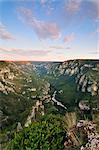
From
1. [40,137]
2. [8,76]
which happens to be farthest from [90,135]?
[8,76]

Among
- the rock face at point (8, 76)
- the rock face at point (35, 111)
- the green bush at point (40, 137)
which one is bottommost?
the green bush at point (40, 137)

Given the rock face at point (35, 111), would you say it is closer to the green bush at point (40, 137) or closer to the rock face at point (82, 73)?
the green bush at point (40, 137)

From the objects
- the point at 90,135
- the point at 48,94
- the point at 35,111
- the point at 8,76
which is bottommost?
the point at 90,135

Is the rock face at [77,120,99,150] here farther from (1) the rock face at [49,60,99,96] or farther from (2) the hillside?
(1) the rock face at [49,60,99,96]

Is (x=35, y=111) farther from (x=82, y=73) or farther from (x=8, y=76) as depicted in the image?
(x=82, y=73)

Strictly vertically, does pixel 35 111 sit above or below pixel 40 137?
above

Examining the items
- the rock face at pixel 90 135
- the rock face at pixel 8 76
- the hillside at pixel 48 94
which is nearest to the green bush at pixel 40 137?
the hillside at pixel 48 94

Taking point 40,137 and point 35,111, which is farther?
point 35,111

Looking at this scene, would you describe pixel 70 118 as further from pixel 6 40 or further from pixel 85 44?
pixel 6 40

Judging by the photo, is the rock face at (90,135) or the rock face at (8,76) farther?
the rock face at (8,76)

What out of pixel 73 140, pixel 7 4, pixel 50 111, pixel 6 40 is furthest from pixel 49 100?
pixel 7 4

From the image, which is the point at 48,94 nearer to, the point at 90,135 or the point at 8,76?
the point at 8,76
